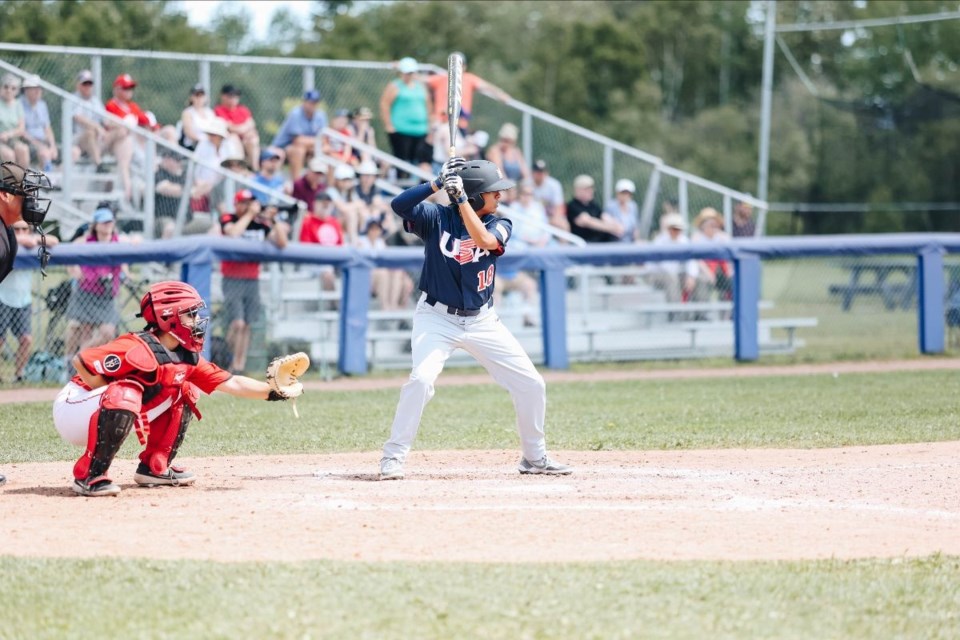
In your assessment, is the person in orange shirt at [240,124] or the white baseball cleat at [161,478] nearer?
the white baseball cleat at [161,478]

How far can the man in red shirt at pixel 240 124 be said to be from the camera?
51.9 ft

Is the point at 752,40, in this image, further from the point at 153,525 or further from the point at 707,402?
the point at 153,525

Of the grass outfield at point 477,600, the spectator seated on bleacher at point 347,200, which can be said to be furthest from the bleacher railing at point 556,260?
the grass outfield at point 477,600

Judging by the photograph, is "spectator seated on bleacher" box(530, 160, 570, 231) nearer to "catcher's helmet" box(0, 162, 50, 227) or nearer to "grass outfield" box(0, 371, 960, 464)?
"grass outfield" box(0, 371, 960, 464)

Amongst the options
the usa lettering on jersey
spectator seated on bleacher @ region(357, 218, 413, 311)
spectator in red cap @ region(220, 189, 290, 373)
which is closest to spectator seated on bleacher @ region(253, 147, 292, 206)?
spectator seated on bleacher @ region(357, 218, 413, 311)

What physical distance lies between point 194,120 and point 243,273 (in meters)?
3.05

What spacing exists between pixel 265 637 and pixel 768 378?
10.0m

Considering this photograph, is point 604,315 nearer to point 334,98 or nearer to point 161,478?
point 334,98

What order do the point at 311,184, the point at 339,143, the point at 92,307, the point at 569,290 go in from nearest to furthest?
the point at 92,307 → the point at 311,184 → the point at 569,290 → the point at 339,143

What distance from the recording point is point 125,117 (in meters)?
15.1

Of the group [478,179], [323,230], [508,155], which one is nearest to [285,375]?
[478,179]

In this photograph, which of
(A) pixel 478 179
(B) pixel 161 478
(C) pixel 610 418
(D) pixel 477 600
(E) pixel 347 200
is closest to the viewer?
(D) pixel 477 600

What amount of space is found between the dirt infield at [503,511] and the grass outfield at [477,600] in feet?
0.94

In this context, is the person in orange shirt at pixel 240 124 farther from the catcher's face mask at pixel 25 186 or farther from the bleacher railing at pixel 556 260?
the catcher's face mask at pixel 25 186
